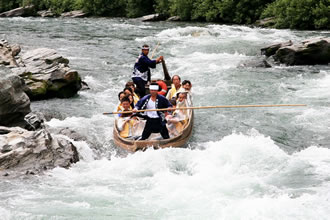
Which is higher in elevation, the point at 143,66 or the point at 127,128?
the point at 143,66

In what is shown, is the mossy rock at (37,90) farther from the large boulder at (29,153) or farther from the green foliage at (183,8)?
the green foliage at (183,8)

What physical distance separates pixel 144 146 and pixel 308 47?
424 inches

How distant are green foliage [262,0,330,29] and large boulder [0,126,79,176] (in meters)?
21.6

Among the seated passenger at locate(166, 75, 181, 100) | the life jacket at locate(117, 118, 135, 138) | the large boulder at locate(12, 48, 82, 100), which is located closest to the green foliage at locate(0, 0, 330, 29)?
the seated passenger at locate(166, 75, 181, 100)

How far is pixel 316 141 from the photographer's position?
9219mm

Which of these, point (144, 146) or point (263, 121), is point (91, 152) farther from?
point (263, 121)

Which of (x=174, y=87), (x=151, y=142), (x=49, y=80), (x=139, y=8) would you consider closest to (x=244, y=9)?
(x=139, y=8)

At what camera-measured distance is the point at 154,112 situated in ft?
27.9

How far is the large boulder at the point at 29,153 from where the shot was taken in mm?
7180

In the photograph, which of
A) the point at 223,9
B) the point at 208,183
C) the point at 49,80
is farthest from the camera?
the point at 223,9

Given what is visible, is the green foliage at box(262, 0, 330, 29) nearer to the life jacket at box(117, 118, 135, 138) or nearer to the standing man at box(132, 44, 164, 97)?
the standing man at box(132, 44, 164, 97)

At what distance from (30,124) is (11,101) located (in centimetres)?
71

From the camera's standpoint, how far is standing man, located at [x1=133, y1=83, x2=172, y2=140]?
843cm

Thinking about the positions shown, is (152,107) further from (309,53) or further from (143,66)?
(309,53)
